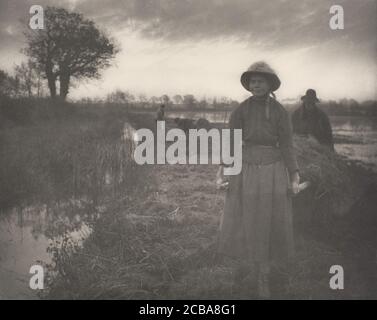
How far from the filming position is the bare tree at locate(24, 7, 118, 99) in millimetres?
4477

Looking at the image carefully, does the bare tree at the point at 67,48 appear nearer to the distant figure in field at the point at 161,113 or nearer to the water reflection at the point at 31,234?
the distant figure in field at the point at 161,113

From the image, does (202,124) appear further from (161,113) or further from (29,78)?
(29,78)

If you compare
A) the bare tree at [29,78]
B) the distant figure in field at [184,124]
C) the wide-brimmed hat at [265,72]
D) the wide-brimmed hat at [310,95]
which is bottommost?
the distant figure in field at [184,124]

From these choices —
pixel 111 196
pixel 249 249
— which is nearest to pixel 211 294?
pixel 249 249

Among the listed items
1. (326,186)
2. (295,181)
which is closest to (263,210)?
(295,181)

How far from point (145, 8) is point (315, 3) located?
6.70 feet

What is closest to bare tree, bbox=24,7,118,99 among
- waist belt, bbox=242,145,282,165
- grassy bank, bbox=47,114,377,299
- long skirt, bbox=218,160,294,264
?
grassy bank, bbox=47,114,377,299

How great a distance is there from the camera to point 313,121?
5.07 m

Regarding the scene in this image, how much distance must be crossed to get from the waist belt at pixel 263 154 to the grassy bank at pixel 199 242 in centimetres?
116

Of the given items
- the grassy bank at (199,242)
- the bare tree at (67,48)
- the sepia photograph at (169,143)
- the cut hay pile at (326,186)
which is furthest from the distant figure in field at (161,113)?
the cut hay pile at (326,186)

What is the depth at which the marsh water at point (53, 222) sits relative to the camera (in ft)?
13.9

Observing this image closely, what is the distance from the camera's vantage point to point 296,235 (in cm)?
433

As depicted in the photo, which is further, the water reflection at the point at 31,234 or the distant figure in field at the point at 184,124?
the distant figure in field at the point at 184,124

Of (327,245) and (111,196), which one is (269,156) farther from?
(111,196)
